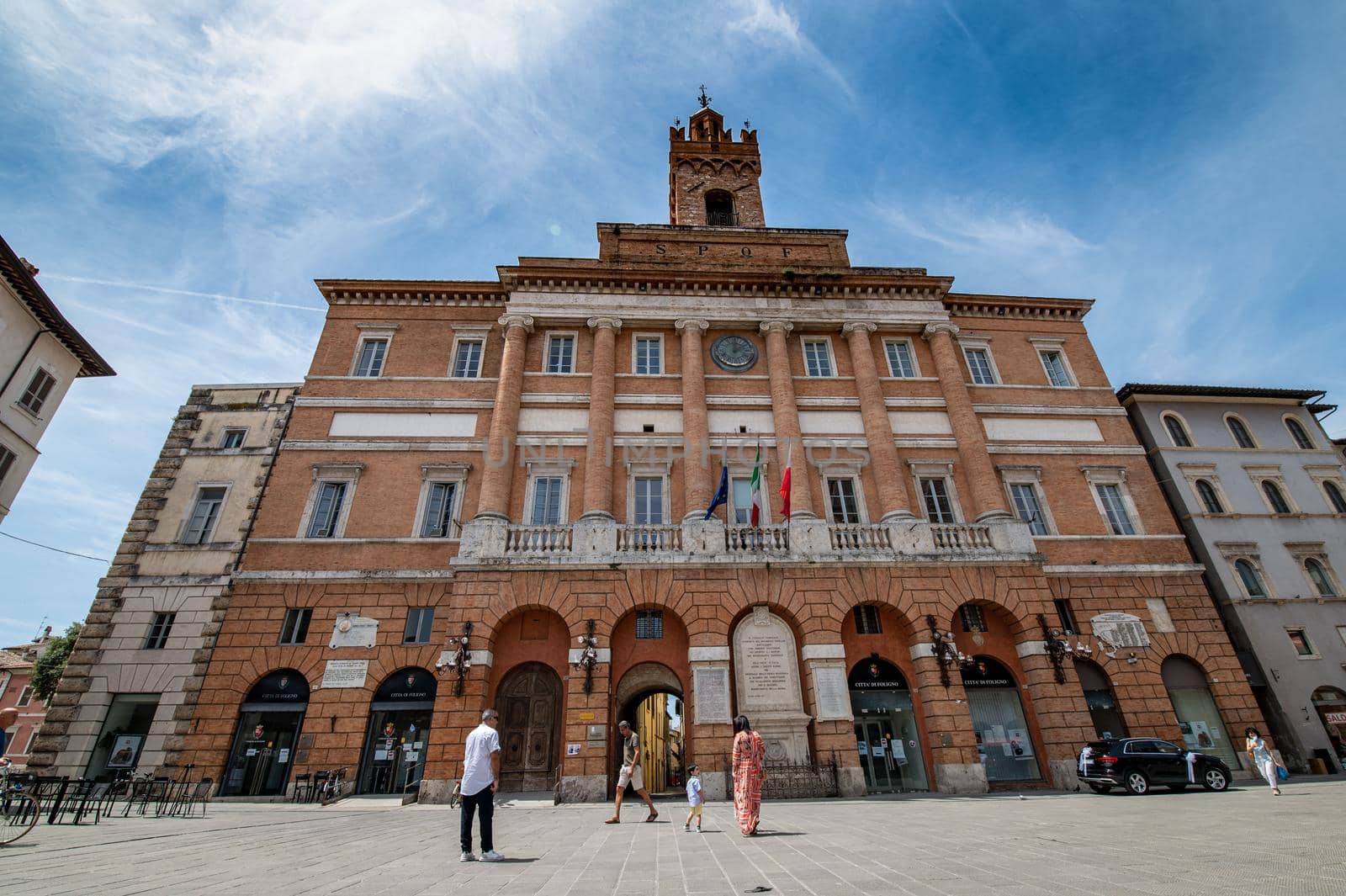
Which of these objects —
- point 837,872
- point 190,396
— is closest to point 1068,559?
point 837,872

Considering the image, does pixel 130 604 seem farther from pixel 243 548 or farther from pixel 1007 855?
pixel 1007 855

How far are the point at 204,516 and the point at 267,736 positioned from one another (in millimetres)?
7862

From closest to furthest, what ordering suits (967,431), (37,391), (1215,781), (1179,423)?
(1215,781) < (967,431) < (37,391) < (1179,423)

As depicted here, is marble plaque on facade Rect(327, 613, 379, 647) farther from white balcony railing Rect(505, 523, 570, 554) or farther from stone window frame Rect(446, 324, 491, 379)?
stone window frame Rect(446, 324, 491, 379)

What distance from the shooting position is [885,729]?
57.5 feet

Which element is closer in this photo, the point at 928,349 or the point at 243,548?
the point at 243,548

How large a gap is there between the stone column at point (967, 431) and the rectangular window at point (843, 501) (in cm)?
386

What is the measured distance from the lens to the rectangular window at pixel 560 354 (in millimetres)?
22359

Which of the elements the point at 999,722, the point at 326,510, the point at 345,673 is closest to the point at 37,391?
the point at 326,510

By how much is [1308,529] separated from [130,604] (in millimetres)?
41183

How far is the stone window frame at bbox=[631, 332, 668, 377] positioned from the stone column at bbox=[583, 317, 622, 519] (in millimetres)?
692

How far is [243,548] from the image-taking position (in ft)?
63.6

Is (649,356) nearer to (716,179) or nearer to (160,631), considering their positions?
(716,179)

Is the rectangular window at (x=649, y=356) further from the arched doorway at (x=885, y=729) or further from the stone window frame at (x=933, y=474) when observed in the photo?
the arched doorway at (x=885, y=729)
